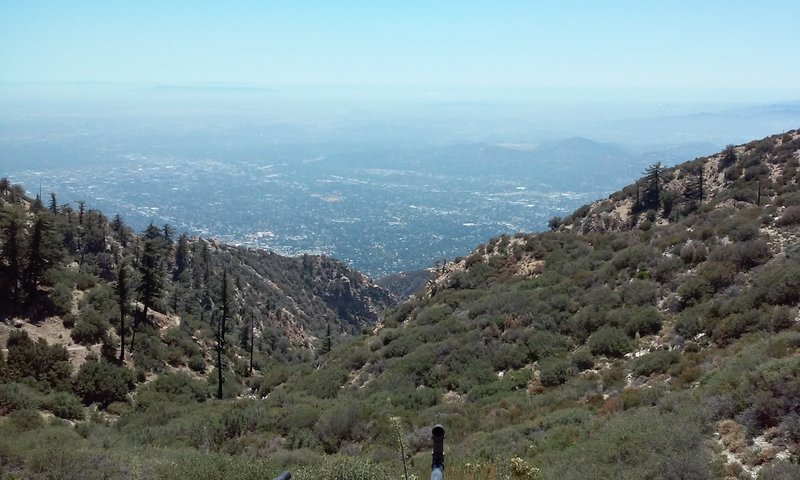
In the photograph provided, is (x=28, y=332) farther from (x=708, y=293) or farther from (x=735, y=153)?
(x=735, y=153)

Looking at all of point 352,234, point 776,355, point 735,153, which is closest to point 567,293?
point 776,355

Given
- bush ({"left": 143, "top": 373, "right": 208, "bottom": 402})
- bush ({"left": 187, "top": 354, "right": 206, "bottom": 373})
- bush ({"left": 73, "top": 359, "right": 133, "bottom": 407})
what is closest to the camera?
bush ({"left": 73, "top": 359, "right": 133, "bottom": 407})

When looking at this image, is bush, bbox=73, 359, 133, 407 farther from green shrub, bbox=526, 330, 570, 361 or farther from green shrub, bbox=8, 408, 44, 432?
green shrub, bbox=526, 330, 570, 361

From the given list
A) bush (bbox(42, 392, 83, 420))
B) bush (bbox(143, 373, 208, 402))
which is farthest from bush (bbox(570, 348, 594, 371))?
bush (bbox(143, 373, 208, 402))

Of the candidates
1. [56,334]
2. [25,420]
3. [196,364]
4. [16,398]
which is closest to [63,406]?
[16,398]

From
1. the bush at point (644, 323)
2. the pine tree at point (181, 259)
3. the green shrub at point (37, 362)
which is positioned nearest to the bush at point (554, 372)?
the bush at point (644, 323)

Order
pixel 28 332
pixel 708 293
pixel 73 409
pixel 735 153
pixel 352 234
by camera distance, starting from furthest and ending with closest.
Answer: pixel 352 234, pixel 735 153, pixel 28 332, pixel 73 409, pixel 708 293

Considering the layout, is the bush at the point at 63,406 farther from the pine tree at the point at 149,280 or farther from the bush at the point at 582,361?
the bush at the point at 582,361

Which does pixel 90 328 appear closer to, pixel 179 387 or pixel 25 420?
pixel 179 387
